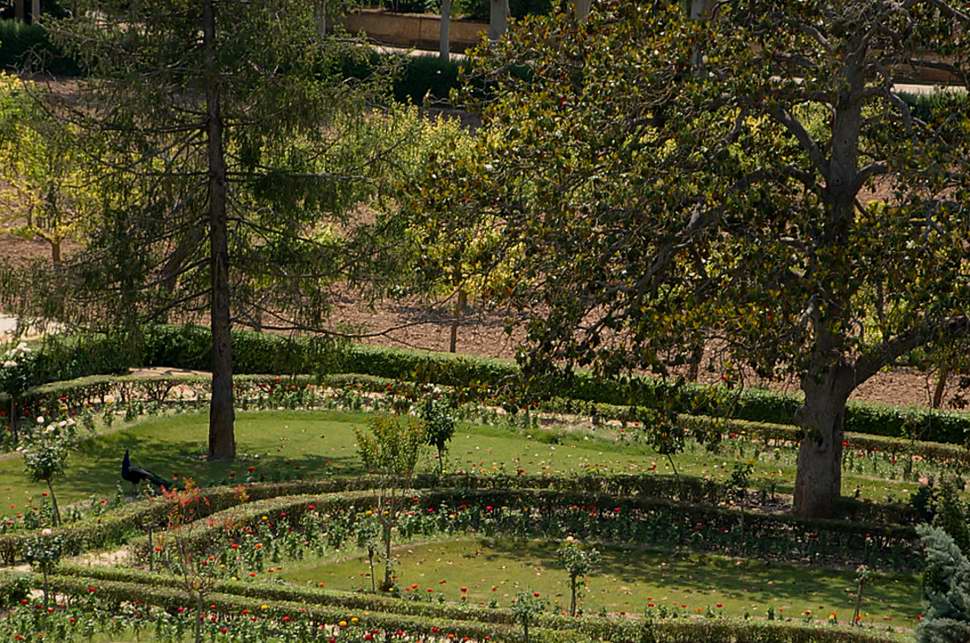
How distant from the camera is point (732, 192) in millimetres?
19109

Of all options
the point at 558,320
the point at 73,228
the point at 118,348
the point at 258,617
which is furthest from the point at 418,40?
the point at 258,617

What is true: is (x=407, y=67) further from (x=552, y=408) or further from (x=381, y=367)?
(x=552, y=408)

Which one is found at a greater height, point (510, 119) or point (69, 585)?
point (510, 119)

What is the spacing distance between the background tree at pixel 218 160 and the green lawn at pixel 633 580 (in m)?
6.18

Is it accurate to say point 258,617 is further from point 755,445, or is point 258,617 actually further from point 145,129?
point 755,445

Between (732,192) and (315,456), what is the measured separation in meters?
9.26

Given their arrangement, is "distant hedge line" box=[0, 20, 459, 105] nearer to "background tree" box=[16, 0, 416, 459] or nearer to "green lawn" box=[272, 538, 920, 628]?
"background tree" box=[16, 0, 416, 459]

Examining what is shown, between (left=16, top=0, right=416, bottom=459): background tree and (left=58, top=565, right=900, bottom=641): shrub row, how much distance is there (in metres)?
7.70

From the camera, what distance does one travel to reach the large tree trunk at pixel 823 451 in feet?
70.6

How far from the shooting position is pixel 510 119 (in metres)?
21.2

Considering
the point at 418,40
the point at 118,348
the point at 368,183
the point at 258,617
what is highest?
the point at 418,40

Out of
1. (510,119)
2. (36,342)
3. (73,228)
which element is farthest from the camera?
(73,228)

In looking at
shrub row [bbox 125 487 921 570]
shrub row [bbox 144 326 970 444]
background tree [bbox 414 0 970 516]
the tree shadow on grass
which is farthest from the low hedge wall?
the tree shadow on grass

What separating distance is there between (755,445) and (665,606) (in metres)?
10.1
